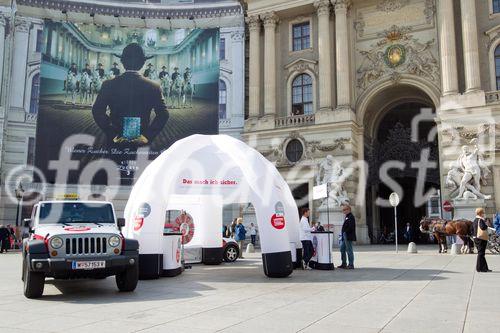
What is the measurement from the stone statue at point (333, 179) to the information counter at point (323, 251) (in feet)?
48.8

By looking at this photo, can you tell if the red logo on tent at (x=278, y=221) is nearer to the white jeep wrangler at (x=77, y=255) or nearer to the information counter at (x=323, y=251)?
the information counter at (x=323, y=251)

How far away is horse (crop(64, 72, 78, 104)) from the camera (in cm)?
3706

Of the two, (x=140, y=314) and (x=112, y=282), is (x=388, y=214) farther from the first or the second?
(x=140, y=314)

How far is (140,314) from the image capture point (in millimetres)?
7684

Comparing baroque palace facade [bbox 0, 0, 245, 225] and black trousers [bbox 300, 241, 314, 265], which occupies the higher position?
baroque palace facade [bbox 0, 0, 245, 225]

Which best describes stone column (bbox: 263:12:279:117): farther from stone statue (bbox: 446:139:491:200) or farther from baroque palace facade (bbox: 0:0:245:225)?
stone statue (bbox: 446:139:491:200)

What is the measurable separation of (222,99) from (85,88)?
1062 cm

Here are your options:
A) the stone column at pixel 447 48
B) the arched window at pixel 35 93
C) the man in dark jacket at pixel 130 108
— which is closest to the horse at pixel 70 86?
the man in dark jacket at pixel 130 108

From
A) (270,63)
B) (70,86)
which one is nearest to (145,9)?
(70,86)

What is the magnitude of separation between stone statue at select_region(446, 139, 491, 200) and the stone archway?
4.32 meters

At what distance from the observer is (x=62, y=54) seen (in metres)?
37.6

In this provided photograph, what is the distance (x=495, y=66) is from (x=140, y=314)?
28821mm

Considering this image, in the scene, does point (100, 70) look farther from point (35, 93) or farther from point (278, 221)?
point (278, 221)

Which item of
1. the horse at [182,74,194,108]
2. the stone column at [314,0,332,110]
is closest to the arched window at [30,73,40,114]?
the horse at [182,74,194,108]
